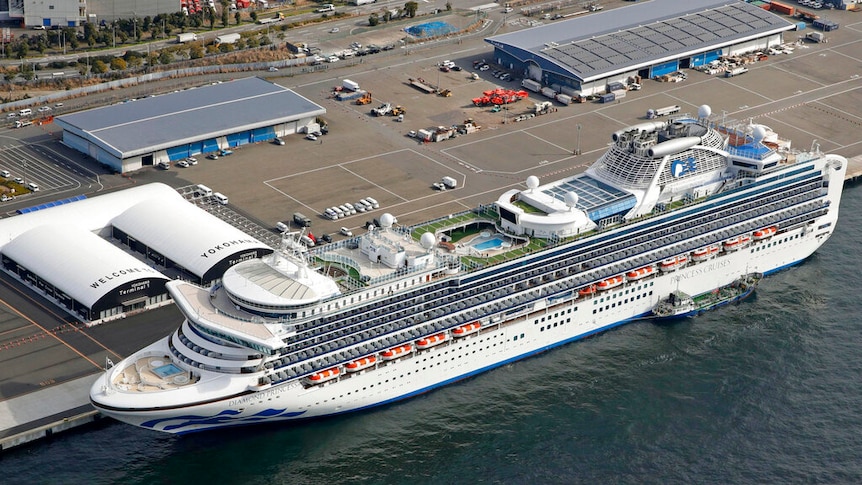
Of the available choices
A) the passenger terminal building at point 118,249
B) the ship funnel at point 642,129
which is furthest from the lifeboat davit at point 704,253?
the passenger terminal building at point 118,249

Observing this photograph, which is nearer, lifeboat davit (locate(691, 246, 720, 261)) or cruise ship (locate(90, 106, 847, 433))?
cruise ship (locate(90, 106, 847, 433))

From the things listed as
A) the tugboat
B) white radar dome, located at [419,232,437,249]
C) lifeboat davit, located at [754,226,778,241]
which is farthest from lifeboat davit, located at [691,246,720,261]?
white radar dome, located at [419,232,437,249]

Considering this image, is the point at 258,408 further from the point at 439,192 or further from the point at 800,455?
the point at 439,192

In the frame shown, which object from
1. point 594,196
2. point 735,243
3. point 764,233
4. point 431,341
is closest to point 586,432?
point 431,341

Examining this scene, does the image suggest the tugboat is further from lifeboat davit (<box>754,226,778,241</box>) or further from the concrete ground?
the concrete ground

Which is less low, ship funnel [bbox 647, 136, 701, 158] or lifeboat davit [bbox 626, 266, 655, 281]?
ship funnel [bbox 647, 136, 701, 158]

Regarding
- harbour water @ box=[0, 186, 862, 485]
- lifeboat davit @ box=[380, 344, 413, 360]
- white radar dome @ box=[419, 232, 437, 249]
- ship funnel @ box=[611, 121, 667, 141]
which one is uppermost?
ship funnel @ box=[611, 121, 667, 141]

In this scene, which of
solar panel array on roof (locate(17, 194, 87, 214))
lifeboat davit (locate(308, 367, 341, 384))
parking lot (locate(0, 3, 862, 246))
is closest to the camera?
lifeboat davit (locate(308, 367, 341, 384))

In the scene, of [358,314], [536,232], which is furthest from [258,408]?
[536,232]
